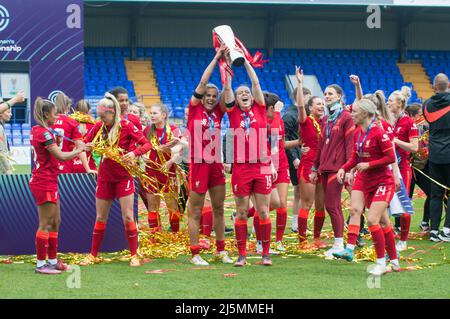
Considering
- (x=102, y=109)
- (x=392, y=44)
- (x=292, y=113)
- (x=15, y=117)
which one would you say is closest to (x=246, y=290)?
(x=102, y=109)

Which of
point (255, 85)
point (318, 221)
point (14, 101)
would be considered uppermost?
point (255, 85)

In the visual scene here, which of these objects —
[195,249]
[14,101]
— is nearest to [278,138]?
[195,249]

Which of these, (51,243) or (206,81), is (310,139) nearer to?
(206,81)

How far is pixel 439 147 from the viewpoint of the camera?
38.4 ft

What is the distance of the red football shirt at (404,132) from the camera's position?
10703 millimetres

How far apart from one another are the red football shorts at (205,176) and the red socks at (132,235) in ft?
2.61

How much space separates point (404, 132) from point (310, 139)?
3.96ft

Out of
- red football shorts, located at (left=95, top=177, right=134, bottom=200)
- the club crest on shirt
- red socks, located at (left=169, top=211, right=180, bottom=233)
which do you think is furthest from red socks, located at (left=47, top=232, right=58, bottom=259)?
red socks, located at (left=169, top=211, right=180, bottom=233)

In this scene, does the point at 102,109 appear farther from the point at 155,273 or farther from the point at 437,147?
the point at 437,147

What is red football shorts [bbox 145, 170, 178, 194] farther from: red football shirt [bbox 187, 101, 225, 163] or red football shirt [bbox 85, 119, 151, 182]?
red football shirt [bbox 187, 101, 225, 163]

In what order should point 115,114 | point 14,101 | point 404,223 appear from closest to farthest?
point 14,101 < point 115,114 < point 404,223

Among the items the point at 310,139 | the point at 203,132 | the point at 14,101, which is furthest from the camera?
the point at 310,139

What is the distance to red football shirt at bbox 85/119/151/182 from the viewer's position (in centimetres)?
935

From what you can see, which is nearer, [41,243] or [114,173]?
[41,243]
